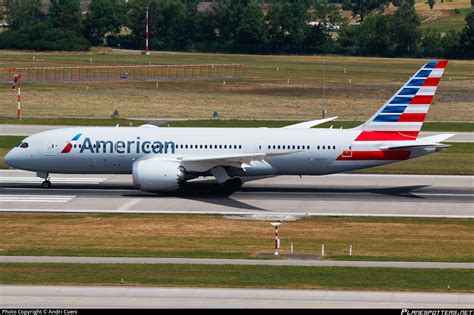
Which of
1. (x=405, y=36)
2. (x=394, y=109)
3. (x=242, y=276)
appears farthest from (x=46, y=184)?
(x=405, y=36)

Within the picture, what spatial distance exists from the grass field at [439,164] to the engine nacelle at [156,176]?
14666 millimetres

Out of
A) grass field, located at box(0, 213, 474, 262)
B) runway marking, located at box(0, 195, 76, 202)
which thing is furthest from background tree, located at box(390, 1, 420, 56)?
grass field, located at box(0, 213, 474, 262)

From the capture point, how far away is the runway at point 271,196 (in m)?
54.4

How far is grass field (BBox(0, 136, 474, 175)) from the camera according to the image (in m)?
67.1

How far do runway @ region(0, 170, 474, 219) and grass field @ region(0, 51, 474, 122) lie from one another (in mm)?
30666

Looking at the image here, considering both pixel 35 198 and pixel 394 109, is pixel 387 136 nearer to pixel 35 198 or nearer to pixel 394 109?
pixel 394 109

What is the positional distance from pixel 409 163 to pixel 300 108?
112 feet

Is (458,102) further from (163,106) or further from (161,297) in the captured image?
(161,297)

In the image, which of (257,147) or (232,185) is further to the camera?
(232,185)

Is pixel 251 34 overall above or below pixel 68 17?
below

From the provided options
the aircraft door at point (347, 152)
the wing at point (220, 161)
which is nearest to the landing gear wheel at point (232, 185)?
the wing at point (220, 161)

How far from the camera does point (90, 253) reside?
43500 millimetres

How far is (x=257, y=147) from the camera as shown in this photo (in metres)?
59.1

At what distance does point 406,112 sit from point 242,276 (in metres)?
23.7
